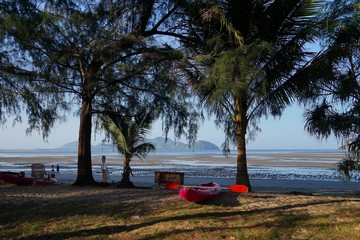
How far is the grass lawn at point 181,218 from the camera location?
6.66 meters

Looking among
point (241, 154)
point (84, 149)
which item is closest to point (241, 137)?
point (241, 154)

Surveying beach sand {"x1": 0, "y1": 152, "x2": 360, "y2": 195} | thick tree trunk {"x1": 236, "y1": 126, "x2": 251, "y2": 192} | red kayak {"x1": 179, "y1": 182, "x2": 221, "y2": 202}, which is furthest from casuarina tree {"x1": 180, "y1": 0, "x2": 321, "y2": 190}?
beach sand {"x1": 0, "y1": 152, "x2": 360, "y2": 195}

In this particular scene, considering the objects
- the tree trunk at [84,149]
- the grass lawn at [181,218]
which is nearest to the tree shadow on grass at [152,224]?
the grass lawn at [181,218]

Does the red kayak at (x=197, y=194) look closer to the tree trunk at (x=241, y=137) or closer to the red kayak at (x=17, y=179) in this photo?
the tree trunk at (x=241, y=137)

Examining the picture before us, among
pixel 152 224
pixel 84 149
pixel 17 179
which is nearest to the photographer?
pixel 152 224

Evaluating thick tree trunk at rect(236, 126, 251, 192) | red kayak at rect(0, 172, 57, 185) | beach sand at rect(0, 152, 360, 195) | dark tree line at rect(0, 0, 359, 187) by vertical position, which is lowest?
beach sand at rect(0, 152, 360, 195)

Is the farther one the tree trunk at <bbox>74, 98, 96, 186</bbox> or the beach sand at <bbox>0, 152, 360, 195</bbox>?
the beach sand at <bbox>0, 152, 360, 195</bbox>

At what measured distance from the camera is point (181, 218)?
24.3 ft

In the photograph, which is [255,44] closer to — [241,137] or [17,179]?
[241,137]

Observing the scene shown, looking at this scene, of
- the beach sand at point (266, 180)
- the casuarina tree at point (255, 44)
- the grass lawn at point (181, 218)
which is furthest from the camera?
the beach sand at point (266, 180)

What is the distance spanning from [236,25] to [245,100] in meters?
1.93

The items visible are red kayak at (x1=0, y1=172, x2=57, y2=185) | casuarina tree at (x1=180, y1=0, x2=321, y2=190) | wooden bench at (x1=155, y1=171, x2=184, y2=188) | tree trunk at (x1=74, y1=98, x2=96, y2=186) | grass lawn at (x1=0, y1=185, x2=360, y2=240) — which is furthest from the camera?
red kayak at (x1=0, y1=172, x2=57, y2=185)

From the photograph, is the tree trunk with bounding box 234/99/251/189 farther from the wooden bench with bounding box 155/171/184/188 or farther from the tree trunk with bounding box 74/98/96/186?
the tree trunk with bounding box 74/98/96/186

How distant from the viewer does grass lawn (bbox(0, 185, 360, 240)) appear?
6660 millimetres
